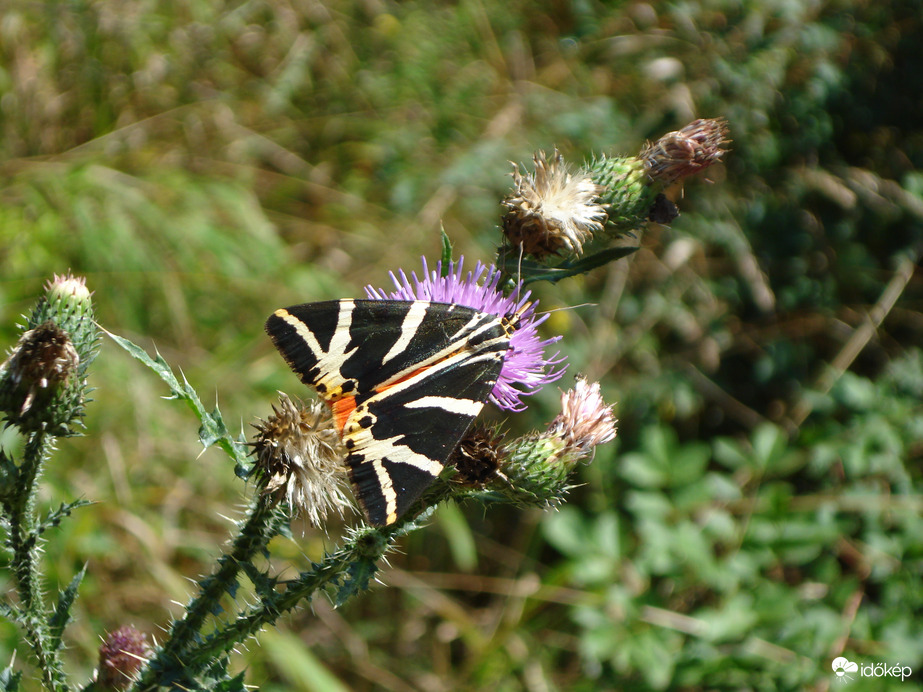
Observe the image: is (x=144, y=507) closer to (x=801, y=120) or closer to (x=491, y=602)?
(x=491, y=602)

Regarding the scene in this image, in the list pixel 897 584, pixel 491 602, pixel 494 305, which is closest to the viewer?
pixel 494 305

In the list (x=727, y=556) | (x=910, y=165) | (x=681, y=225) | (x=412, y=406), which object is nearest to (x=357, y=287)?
(x=681, y=225)

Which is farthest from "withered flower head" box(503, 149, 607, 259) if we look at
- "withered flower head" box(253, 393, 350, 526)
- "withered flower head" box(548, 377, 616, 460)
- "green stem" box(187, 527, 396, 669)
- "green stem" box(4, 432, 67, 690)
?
"green stem" box(4, 432, 67, 690)

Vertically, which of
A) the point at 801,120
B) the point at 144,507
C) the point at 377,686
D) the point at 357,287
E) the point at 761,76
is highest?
the point at 761,76

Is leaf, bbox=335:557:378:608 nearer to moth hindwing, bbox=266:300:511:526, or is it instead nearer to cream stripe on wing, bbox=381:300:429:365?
moth hindwing, bbox=266:300:511:526

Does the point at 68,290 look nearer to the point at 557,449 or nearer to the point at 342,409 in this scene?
the point at 342,409

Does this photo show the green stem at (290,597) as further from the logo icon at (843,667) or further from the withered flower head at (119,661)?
the logo icon at (843,667)

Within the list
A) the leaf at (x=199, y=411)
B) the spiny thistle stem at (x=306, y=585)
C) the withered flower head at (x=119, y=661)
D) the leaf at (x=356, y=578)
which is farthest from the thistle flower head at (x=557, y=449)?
the withered flower head at (x=119, y=661)
